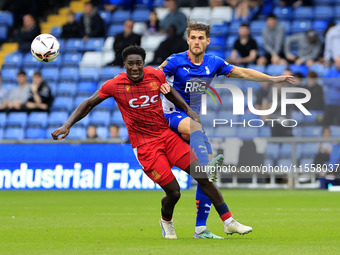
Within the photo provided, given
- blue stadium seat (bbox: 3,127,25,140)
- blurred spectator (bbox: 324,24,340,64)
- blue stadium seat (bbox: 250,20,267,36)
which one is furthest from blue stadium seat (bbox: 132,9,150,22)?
blurred spectator (bbox: 324,24,340,64)

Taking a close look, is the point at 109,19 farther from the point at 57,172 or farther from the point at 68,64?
the point at 57,172

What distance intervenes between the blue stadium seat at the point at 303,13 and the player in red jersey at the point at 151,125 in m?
13.2

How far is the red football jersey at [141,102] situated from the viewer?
8062mm

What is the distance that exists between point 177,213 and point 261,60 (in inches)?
313

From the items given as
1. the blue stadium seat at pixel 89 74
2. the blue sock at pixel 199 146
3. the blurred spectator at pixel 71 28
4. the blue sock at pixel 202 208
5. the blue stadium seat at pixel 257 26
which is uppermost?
the blue stadium seat at pixel 257 26

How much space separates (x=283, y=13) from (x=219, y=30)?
1.80 metres

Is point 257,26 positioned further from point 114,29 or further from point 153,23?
point 114,29

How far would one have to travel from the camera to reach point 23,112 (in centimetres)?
2072

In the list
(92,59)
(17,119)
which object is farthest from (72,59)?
(17,119)

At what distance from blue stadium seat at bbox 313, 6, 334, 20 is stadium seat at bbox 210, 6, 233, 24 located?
235cm

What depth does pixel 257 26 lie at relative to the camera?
68.3 ft

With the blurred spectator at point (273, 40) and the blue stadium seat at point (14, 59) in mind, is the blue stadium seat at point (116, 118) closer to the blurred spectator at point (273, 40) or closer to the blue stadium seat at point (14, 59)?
the blurred spectator at point (273, 40)

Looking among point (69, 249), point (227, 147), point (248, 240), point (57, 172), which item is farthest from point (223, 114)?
point (69, 249)

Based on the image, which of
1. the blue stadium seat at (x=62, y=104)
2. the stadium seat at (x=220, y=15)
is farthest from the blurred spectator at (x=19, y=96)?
the stadium seat at (x=220, y=15)
